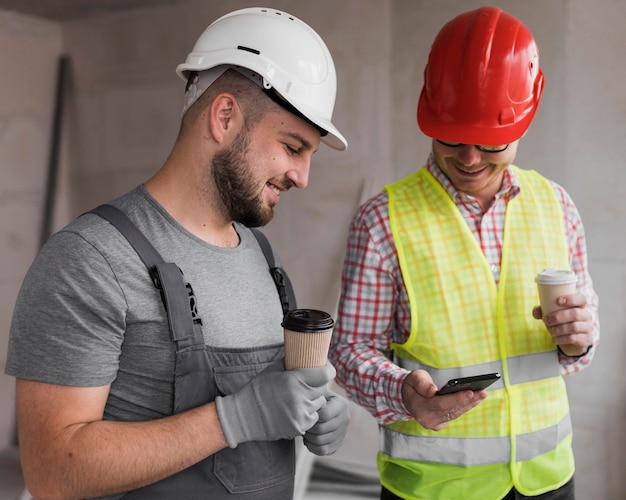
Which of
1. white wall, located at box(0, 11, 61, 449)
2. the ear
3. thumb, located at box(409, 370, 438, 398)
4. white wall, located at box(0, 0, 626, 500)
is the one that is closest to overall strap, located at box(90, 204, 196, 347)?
the ear

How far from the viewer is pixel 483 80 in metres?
1.64

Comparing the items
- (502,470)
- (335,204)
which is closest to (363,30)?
(335,204)

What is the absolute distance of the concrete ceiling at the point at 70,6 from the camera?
154 inches

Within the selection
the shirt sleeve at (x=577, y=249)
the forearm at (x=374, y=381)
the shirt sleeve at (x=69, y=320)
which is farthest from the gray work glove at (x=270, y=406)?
the shirt sleeve at (x=577, y=249)

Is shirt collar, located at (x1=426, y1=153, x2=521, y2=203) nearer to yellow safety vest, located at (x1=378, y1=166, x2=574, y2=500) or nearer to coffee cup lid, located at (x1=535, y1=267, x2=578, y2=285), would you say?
yellow safety vest, located at (x1=378, y1=166, x2=574, y2=500)

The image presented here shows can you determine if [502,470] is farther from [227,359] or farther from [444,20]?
[444,20]

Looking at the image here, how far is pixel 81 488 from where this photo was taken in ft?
3.92

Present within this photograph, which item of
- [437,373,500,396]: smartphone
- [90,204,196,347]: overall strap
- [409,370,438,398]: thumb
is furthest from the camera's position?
[409,370,438,398]: thumb

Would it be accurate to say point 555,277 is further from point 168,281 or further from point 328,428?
point 168,281

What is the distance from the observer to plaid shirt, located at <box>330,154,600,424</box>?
1.71m

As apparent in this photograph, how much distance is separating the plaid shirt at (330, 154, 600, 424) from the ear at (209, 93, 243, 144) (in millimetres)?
492

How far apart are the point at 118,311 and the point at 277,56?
23.9 inches

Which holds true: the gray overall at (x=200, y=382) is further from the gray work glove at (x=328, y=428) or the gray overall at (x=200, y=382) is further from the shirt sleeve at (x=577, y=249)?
the shirt sleeve at (x=577, y=249)

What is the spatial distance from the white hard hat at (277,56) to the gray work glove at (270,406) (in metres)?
0.53
